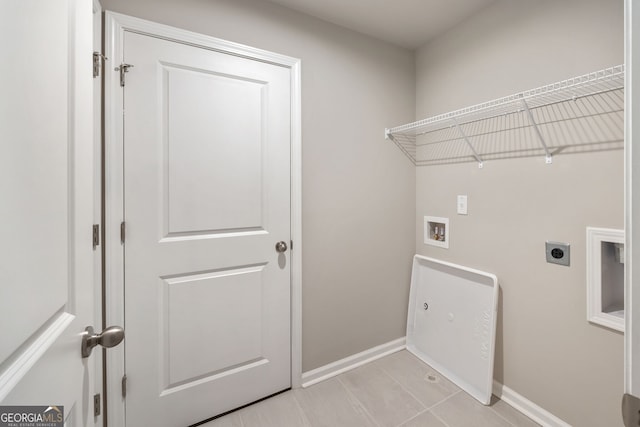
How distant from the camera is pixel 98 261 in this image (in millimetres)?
1246

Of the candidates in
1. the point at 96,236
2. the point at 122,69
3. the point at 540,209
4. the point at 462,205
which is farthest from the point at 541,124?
the point at 96,236

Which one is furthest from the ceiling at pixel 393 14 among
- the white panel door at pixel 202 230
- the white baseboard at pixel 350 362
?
the white baseboard at pixel 350 362

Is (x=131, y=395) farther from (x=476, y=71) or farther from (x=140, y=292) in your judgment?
(x=476, y=71)

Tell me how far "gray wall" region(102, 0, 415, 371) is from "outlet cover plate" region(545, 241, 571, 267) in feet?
3.06

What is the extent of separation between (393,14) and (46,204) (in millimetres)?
2082

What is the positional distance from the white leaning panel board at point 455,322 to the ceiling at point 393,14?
66.0 inches

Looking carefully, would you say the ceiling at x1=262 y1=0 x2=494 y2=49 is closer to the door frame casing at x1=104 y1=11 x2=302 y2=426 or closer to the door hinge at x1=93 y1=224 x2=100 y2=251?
the door frame casing at x1=104 y1=11 x2=302 y2=426

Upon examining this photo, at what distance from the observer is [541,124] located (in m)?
1.51

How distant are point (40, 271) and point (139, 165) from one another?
1064 millimetres

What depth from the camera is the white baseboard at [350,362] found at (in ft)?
6.08

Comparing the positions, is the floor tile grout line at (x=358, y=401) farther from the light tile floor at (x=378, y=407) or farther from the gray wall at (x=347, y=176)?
the gray wall at (x=347, y=176)

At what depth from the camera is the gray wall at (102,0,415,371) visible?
5.82ft

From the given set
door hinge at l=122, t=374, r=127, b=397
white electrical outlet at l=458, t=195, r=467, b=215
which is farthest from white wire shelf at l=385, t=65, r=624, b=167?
door hinge at l=122, t=374, r=127, b=397

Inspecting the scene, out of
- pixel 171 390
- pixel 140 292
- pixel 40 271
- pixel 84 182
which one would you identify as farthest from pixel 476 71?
pixel 171 390
